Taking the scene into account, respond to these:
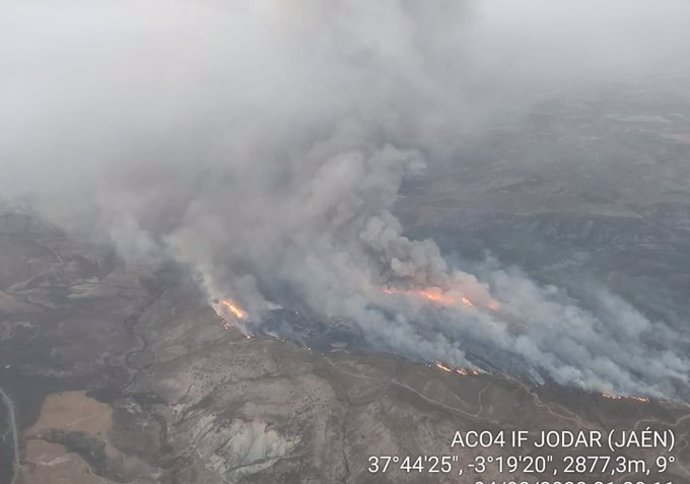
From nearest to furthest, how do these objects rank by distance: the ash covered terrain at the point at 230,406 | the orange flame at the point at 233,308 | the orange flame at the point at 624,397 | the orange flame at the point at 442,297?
the ash covered terrain at the point at 230,406
the orange flame at the point at 624,397
the orange flame at the point at 442,297
the orange flame at the point at 233,308

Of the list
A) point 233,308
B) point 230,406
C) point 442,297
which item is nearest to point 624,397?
point 442,297

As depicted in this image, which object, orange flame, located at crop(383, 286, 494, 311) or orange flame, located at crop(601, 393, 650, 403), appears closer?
orange flame, located at crop(601, 393, 650, 403)

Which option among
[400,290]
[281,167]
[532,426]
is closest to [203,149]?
[281,167]

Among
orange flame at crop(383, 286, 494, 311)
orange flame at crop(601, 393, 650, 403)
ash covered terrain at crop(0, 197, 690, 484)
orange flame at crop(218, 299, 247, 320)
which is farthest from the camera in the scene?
orange flame at crop(218, 299, 247, 320)

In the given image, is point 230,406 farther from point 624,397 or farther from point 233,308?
point 624,397

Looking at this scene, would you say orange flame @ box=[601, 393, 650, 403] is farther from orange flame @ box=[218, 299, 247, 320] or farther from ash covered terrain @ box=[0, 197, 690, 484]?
orange flame @ box=[218, 299, 247, 320]

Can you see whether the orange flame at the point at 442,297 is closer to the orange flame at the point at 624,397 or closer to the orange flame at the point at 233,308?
the orange flame at the point at 624,397

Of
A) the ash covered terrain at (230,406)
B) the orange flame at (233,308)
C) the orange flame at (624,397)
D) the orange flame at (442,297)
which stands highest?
the orange flame at (442,297)

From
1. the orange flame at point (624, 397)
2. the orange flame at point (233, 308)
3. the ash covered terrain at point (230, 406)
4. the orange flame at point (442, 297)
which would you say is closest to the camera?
the ash covered terrain at point (230, 406)

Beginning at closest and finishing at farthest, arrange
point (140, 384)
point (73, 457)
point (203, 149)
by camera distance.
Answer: point (73, 457) → point (140, 384) → point (203, 149)

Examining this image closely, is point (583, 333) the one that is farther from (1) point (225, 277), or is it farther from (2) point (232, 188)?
(2) point (232, 188)

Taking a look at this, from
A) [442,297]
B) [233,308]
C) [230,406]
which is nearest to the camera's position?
[230,406]
